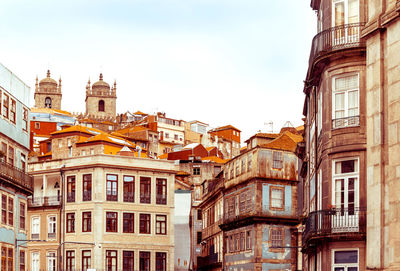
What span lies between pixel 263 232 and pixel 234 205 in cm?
633

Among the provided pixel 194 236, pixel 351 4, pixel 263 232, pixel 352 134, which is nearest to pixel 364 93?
pixel 352 134

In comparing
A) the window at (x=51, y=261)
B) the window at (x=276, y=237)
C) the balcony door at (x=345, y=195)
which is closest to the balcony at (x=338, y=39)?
the balcony door at (x=345, y=195)

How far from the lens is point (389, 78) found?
28.6 m

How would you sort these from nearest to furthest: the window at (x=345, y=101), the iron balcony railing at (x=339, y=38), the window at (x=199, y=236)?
the window at (x=345, y=101) < the iron balcony railing at (x=339, y=38) < the window at (x=199, y=236)

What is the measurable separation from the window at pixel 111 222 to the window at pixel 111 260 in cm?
197

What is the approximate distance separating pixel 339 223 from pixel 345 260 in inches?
52.9

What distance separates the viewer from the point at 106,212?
258 feet

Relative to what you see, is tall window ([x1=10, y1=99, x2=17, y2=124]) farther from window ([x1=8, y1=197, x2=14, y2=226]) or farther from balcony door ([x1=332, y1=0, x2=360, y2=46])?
balcony door ([x1=332, y1=0, x2=360, y2=46])

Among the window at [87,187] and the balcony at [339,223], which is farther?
the window at [87,187]

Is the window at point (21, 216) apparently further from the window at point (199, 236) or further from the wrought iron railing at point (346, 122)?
the window at point (199, 236)

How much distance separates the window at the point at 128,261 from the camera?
77.8 meters

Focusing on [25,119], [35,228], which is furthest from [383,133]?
[35,228]

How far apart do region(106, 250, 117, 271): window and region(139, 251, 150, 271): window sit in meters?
2.35

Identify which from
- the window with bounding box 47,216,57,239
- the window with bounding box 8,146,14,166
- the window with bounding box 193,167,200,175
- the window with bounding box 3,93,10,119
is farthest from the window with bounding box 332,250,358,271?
the window with bounding box 193,167,200,175
